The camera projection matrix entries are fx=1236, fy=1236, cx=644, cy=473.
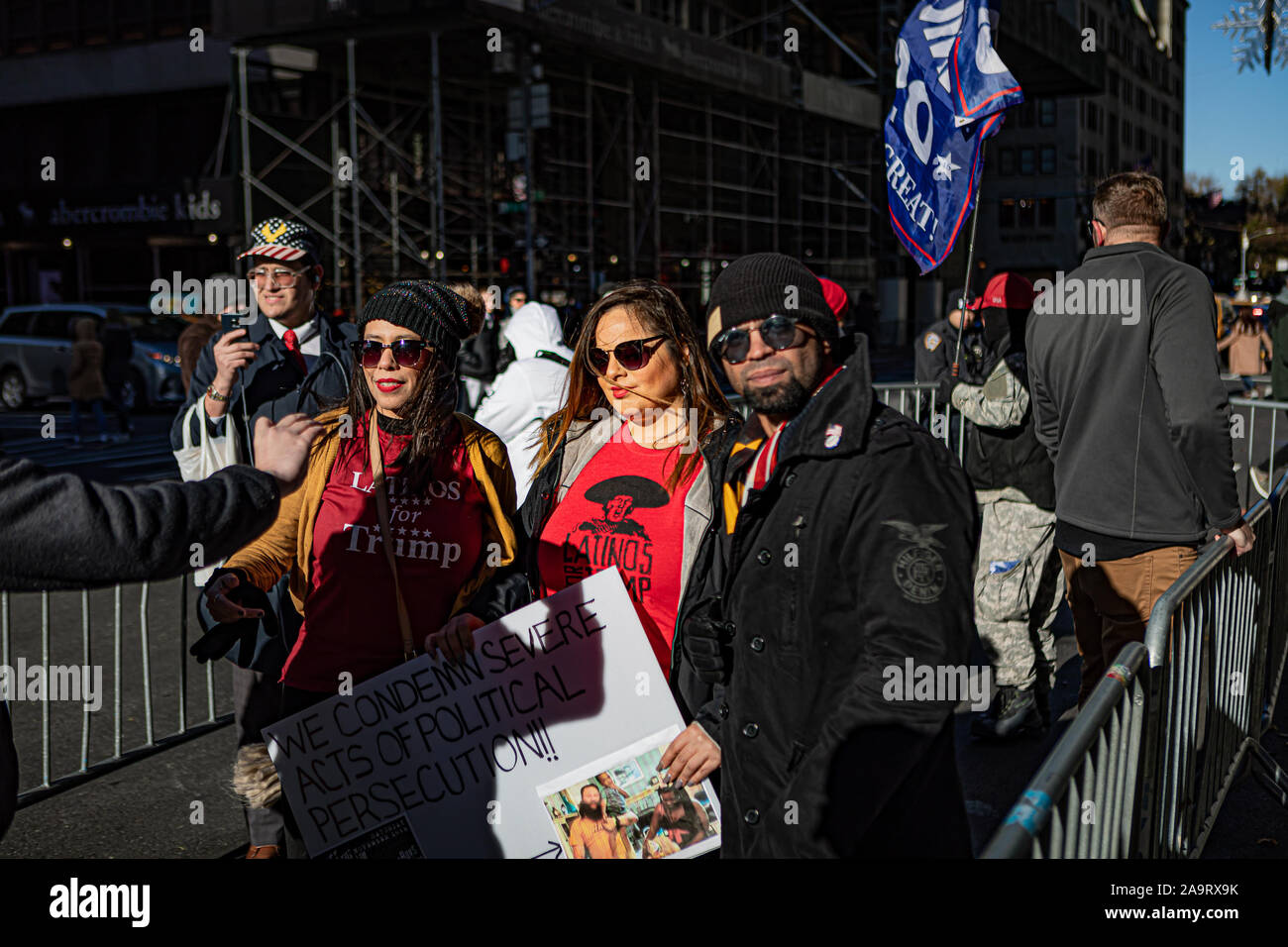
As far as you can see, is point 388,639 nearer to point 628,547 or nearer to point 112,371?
point 628,547

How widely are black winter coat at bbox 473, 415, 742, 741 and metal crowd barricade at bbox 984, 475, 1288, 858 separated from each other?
0.83 metres

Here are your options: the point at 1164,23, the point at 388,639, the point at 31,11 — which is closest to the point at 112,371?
the point at 388,639

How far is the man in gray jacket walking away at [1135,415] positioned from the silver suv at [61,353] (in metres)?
19.2

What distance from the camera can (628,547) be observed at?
3203 millimetres

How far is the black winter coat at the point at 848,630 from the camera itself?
2.19 meters

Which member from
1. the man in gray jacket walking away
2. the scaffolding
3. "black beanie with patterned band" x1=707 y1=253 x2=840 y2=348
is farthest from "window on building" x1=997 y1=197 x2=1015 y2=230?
"black beanie with patterned band" x1=707 y1=253 x2=840 y2=348

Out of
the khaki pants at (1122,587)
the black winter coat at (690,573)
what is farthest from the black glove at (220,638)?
the khaki pants at (1122,587)

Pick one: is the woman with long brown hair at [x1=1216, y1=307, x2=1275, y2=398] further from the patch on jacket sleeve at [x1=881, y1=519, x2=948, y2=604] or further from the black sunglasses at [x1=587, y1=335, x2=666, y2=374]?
the patch on jacket sleeve at [x1=881, y1=519, x2=948, y2=604]

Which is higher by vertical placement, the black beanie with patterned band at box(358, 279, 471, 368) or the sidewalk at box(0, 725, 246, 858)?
the black beanie with patterned band at box(358, 279, 471, 368)

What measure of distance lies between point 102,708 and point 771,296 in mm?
5132

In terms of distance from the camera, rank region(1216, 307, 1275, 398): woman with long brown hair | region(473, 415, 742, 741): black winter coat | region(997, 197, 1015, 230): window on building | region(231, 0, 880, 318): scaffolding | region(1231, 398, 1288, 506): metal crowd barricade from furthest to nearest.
Result: region(997, 197, 1015, 230): window on building
region(231, 0, 880, 318): scaffolding
region(1216, 307, 1275, 398): woman with long brown hair
region(1231, 398, 1288, 506): metal crowd barricade
region(473, 415, 742, 741): black winter coat

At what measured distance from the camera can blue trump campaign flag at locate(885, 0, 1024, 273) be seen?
5445 millimetres
